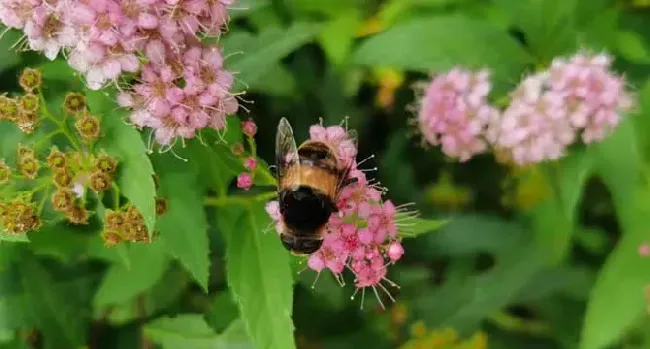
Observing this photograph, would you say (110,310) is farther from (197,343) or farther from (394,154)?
(394,154)

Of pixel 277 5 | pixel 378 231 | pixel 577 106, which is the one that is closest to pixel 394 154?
pixel 277 5

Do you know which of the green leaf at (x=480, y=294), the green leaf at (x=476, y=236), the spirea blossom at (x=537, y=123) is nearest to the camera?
the spirea blossom at (x=537, y=123)

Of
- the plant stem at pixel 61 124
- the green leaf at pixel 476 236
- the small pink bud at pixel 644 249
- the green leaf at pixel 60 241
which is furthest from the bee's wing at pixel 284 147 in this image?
the green leaf at pixel 476 236

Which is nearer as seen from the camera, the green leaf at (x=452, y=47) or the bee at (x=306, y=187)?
the bee at (x=306, y=187)

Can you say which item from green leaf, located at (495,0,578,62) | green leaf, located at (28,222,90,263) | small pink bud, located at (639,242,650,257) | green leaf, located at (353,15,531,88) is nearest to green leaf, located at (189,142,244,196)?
green leaf, located at (28,222,90,263)

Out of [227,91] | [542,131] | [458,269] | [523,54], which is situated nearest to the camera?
[227,91]

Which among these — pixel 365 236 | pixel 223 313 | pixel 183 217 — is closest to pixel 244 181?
pixel 183 217

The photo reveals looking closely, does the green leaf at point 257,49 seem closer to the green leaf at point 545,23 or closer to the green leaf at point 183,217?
the green leaf at point 183,217

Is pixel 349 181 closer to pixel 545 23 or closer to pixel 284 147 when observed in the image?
pixel 284 147
